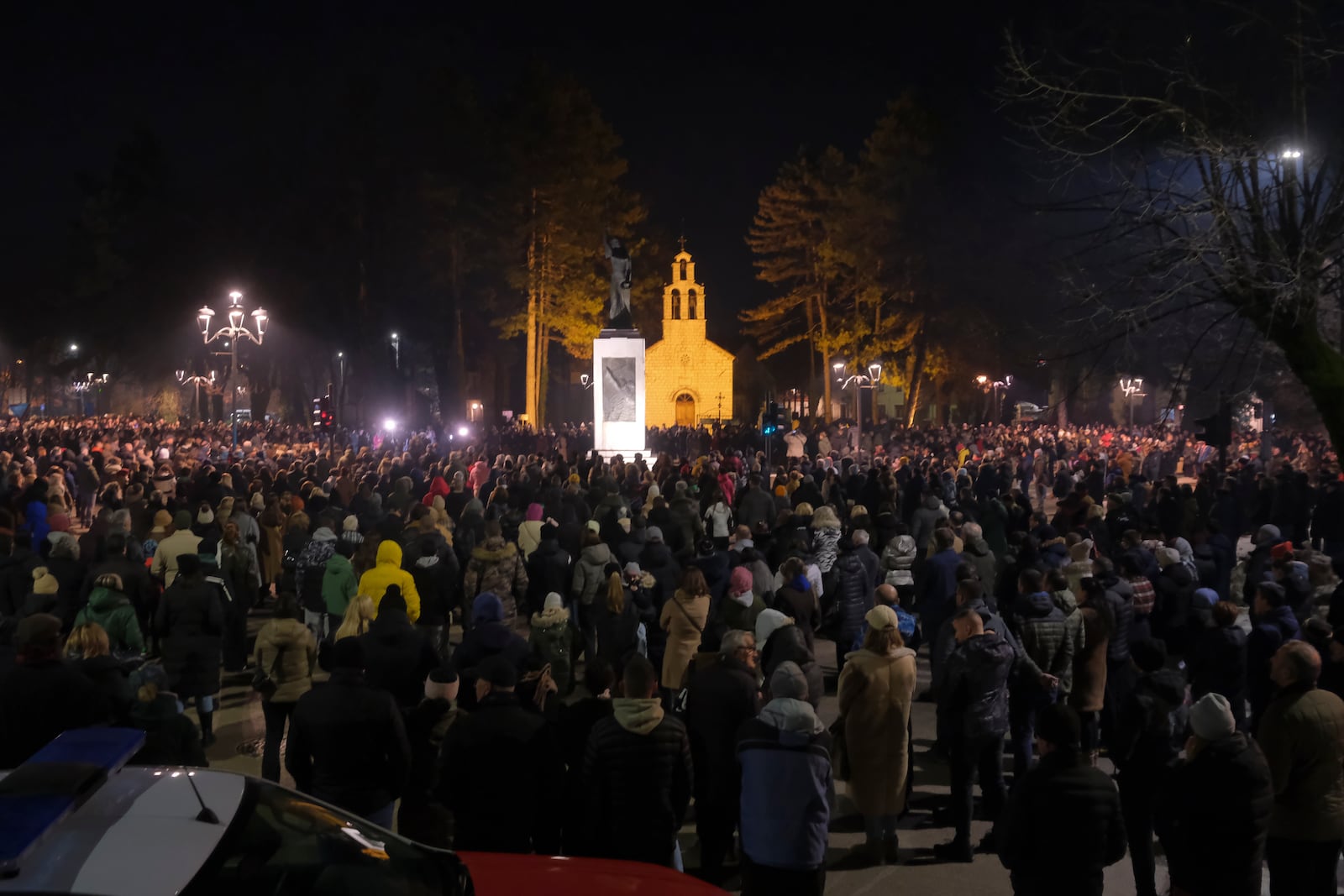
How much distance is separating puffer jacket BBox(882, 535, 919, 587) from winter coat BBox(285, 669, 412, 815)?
5.73 m

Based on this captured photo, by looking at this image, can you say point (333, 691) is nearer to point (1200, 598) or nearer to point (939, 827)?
point (939, 827)

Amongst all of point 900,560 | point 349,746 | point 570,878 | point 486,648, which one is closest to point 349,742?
point 349,746

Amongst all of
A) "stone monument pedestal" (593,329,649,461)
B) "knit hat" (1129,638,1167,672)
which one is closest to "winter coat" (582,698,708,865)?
"knit hat" (1129,638,1167,672)

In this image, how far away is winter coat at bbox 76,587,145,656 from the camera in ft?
22.8

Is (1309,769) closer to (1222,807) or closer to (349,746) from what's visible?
(1222,807)

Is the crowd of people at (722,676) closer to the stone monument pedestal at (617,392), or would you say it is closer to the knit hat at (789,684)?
the knit hat at (789,684)

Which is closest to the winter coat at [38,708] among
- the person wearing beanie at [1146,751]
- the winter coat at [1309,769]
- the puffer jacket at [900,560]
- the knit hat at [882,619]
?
the knit hat at [882,619]

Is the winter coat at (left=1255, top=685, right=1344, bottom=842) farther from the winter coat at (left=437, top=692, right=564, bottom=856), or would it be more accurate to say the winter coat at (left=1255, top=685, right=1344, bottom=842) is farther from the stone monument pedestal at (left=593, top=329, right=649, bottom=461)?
the stone monument pedestal at (left=593, top=329, right=649, bottom=461)

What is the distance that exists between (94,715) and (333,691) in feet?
4.37

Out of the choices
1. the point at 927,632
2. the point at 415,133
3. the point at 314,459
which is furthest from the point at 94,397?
the point at 927,632

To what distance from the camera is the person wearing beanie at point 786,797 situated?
4.52 meters

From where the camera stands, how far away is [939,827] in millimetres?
6562

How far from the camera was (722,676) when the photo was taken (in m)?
5.61

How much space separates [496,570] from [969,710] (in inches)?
186
